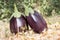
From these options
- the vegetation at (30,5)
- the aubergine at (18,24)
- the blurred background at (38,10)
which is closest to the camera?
the aubergine at (18,24)

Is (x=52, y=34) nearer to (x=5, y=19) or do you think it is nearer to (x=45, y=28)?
(x=45, y=28)

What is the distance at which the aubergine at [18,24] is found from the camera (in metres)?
3.51

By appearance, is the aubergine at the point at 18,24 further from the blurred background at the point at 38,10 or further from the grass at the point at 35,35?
the blurred background at the point at 38,10

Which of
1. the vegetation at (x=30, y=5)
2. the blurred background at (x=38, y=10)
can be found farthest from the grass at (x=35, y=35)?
the vegetation at (x=30, y=5)

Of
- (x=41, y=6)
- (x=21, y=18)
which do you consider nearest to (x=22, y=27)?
(x=21, y=18)

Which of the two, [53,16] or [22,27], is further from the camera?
[53,16]

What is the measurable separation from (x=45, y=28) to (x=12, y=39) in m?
0.50

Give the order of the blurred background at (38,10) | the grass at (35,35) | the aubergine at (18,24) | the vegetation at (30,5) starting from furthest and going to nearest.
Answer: the vegetation at (30,5) < the blurred background at (38,10) < the aubergine at (18,24) < the grass at (35,35)

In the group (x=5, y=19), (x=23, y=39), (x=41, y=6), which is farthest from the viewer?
(x=41, y=6)

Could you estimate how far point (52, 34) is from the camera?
3396 millimetres

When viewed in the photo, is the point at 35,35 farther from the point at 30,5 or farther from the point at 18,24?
the point at 30,5

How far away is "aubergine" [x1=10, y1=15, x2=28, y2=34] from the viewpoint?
3.51 meters

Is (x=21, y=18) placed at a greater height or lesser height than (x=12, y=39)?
greater

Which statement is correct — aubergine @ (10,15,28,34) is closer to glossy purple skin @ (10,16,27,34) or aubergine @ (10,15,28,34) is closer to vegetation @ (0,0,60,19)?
glossy purple skin @ (10,16,27,34)
